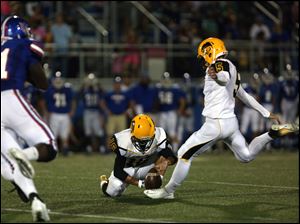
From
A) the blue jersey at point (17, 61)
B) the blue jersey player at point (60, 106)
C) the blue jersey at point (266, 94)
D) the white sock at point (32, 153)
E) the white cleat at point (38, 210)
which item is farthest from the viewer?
the blue jersey at point (266, 94)

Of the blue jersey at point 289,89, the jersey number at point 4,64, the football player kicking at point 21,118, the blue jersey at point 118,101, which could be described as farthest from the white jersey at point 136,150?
the blue jersey at point 289,89

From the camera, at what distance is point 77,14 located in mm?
19234

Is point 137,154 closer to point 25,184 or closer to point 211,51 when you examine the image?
point 211,51

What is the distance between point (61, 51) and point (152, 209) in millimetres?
10514

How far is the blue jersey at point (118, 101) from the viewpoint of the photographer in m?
17.6

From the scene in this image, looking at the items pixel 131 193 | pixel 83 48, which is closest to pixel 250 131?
pixel 83 48

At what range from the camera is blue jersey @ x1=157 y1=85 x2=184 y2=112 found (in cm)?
1781

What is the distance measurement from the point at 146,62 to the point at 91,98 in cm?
170

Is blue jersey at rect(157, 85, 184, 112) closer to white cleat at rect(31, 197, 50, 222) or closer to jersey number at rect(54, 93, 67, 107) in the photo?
jersey number at rect(54, 93, 67, 107)

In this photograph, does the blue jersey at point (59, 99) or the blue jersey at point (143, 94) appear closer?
the blue jersey at point (59, 99)

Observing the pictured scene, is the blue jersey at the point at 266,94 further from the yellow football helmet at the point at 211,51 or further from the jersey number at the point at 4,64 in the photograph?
the jersey number at the point at 4,64

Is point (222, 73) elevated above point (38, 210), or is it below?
above

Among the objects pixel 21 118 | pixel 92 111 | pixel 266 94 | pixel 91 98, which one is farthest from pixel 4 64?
pixel 266 94

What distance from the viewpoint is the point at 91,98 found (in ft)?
58.0
